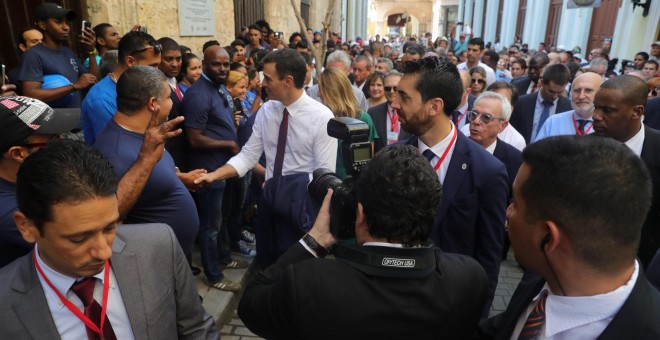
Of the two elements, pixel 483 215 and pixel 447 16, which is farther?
pixel 447 16

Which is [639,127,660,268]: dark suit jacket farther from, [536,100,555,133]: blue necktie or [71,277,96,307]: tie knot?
[71,277,96,307]: tie knot

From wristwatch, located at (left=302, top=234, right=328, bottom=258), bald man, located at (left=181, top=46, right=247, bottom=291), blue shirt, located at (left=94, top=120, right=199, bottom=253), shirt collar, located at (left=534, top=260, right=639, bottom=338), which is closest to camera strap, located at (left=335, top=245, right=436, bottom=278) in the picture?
wristwatch, located at (left=302, top=234, right=328, bottom=258)

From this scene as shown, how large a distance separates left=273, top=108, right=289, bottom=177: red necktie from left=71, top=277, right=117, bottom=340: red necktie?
173cm

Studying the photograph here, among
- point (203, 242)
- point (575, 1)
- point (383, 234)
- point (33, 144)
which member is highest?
point (575, 1)

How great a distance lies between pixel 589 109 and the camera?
4.15m

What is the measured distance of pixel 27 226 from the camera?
139 centimetres

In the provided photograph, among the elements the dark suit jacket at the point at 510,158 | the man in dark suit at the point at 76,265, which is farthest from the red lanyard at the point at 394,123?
the man in dark suit at the point at 76,265

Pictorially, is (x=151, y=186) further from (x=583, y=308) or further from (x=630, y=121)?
(x=630, y=121)

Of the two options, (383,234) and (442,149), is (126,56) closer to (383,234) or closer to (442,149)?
(442,149)

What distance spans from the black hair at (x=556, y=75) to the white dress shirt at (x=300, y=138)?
312 centimetres

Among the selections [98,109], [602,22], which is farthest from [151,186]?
[602,22]

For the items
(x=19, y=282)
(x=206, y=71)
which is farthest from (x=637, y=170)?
(x=206, y=71)

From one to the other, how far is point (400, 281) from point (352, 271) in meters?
0.15

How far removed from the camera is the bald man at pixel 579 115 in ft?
13.4
